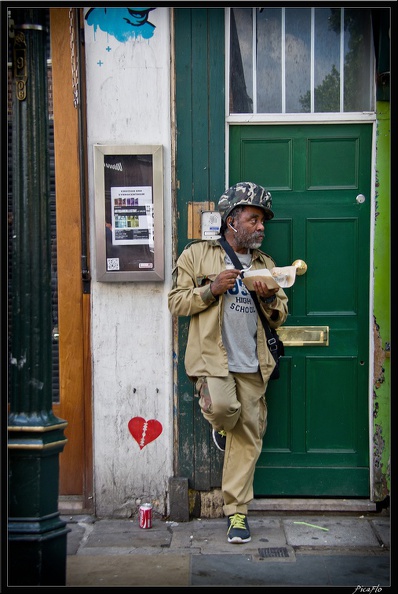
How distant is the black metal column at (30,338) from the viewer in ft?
11.6

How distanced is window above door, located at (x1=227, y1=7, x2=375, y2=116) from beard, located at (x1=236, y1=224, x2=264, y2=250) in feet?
3.20

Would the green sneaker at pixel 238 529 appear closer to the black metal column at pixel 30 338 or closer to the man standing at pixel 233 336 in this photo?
the man standing at pixel 233 336

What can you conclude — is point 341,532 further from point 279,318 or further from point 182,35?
point 182,35

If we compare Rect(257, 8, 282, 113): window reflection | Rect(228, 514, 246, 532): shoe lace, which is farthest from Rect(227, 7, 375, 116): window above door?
Rect(228, 514, 246, 532): shoe lace

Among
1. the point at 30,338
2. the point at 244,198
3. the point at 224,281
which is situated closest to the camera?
the point at 30,338

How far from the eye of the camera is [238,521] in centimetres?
487

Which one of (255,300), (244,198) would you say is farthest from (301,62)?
(255,300)

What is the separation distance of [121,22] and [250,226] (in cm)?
169

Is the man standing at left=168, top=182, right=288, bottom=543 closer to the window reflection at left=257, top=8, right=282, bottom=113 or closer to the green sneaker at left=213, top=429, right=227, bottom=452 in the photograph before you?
the green sneaker at left=213, top=429, right=227, bottom=452

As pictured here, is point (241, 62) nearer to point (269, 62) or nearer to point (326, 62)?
point (269, 62)

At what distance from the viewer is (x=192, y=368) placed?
4855 millimetres

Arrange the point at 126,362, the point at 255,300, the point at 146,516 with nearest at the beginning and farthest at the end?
the point at 255,300
the point at 146,516
the point at 126,362

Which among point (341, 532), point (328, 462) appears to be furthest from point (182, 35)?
point (341, 532)

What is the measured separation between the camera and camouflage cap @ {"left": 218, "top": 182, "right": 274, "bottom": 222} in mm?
4773
